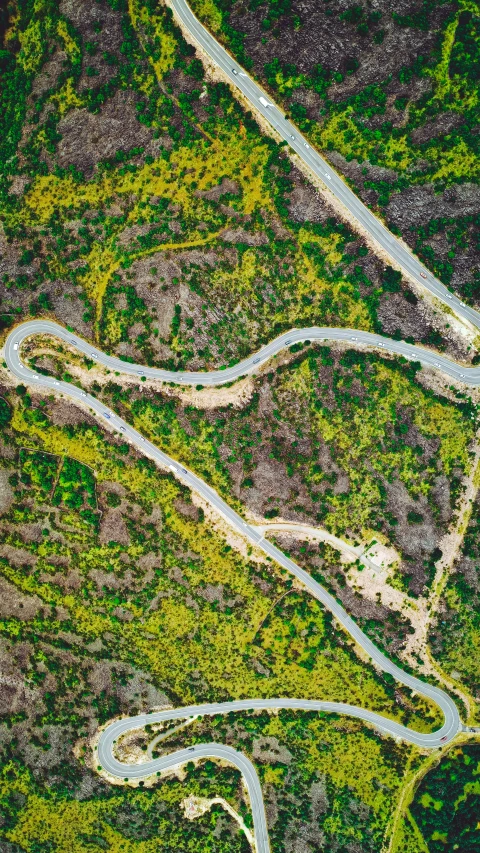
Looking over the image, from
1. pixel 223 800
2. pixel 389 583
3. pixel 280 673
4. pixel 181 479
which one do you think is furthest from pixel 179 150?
pixel 223 800

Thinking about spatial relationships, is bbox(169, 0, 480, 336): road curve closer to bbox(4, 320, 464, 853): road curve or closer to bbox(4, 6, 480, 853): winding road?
bbox(4, 6, 480, 853): winding road

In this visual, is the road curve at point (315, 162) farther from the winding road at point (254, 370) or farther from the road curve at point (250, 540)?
the road curve at point (250, 540)

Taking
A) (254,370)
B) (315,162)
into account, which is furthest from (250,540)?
(315,162)

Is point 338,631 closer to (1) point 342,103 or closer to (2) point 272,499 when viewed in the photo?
(2) point 272,499

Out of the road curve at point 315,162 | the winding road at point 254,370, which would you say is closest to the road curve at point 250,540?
the winding road at point 254,370

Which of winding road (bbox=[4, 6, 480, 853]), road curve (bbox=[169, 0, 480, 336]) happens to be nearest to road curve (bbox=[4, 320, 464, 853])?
winding road (bbox=[4, 6, 480, 853])

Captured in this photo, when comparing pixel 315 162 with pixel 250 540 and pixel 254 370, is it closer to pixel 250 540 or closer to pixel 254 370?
pixel 254 370
